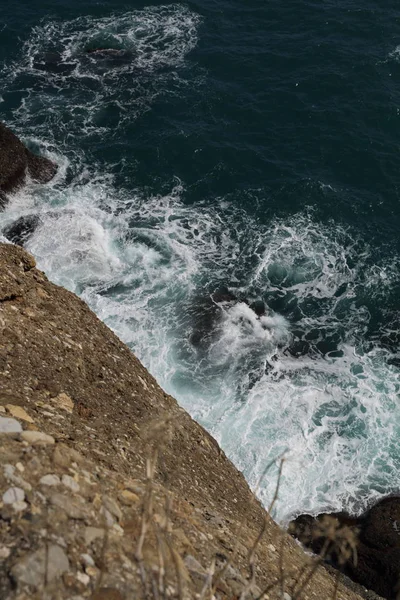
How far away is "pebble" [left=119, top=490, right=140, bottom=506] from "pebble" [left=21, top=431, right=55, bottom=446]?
1299mm

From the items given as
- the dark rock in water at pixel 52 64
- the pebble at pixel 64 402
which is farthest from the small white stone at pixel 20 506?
the dark rock in water at pixel 52 64

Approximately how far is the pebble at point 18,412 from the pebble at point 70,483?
5.61 ft

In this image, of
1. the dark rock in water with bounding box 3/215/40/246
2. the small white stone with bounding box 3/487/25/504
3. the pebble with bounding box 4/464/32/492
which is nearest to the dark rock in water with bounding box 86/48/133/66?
the dark rock in water with bounding box 3/215/40/246

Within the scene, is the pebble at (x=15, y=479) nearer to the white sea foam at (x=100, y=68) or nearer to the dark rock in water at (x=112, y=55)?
the white sea foam at (x=100, y=68)

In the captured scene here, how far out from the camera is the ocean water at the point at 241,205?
26.9 meters

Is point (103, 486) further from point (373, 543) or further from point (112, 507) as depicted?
point (373, 543)

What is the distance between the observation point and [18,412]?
394 inches

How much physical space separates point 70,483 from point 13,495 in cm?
98

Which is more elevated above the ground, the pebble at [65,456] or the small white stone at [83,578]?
the small white stone at [83,578]

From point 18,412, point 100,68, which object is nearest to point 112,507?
point 18,412

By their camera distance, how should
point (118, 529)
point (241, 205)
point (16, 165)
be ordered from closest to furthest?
point (118, 529) → point (16, 165) → point (241, 205)

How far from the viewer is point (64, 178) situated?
3759cm

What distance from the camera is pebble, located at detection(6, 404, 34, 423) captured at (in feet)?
32.3

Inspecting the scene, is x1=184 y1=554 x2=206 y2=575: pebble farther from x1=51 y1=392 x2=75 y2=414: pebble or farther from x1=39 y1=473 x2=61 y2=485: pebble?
x1=51 y1=392 x2=75 y2=414: pebble
